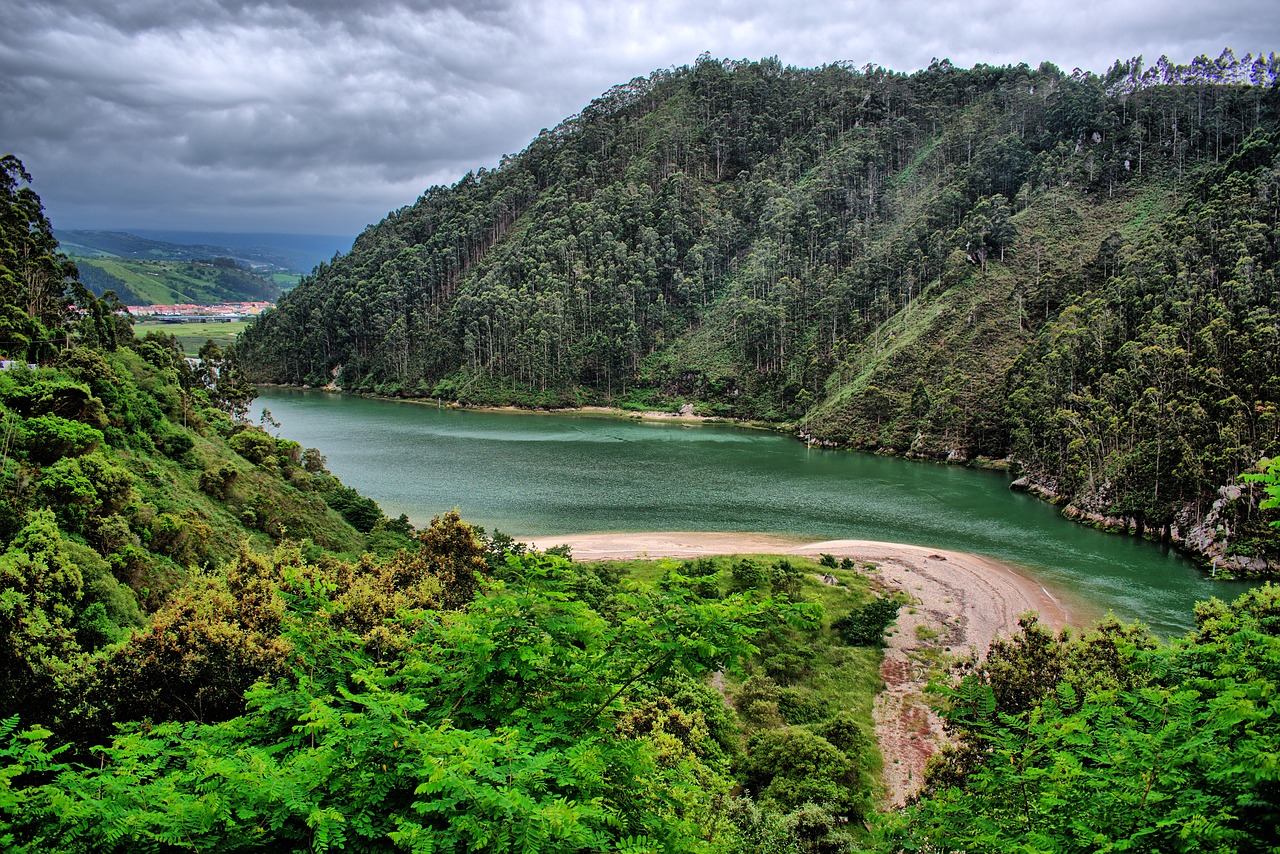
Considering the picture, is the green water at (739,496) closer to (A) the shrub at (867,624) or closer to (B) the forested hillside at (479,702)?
(A) the shrub at (867,624)

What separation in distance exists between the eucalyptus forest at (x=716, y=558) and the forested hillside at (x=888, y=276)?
0.57m

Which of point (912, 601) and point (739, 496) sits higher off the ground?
point (739, 496)

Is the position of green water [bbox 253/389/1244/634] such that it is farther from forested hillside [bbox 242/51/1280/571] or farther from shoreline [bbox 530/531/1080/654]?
forested hillside [bbox 242/51/1280/571]

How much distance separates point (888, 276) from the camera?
101188 millimetres

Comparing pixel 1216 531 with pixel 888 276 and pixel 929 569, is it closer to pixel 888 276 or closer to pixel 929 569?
pixel 929 569

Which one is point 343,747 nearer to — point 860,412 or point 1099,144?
point 860,412

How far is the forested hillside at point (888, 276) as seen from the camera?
54.4 m

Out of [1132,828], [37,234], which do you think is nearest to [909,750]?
[1132,828]

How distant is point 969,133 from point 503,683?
5547 inches

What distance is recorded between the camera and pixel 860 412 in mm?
84062

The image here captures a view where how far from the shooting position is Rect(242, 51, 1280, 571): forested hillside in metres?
54.4

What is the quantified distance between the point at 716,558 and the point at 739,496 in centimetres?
1935

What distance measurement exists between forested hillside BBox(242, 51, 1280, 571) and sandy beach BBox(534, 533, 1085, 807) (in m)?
15.5

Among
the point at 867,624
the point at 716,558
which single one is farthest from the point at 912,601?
the point at 716,558
